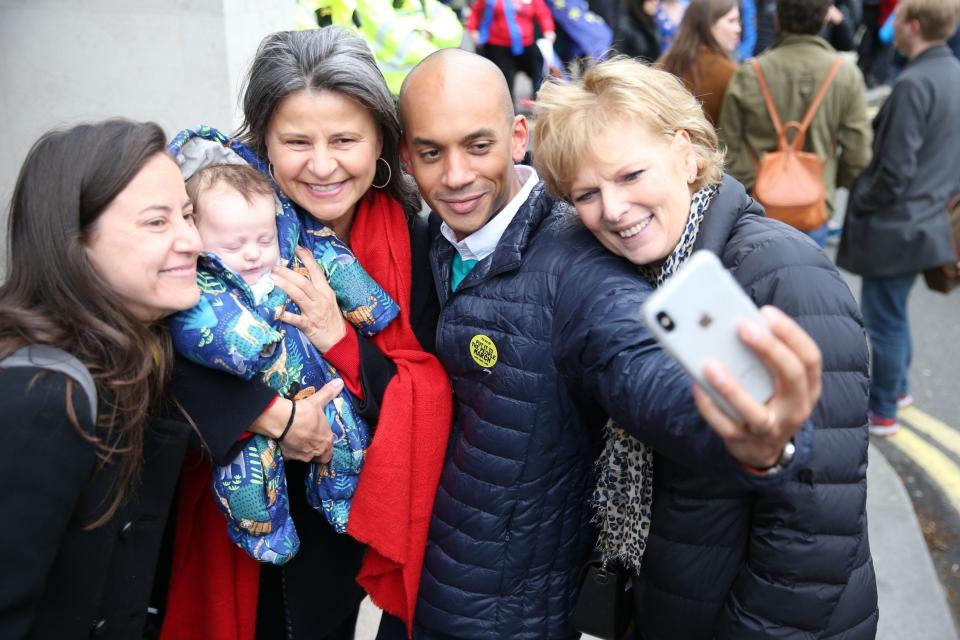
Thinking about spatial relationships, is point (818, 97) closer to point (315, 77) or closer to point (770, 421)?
point (315, 77)

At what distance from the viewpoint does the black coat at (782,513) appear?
165 cm

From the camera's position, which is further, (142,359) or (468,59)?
(468,59)

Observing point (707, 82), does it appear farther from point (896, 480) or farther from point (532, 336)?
point (532, 336)

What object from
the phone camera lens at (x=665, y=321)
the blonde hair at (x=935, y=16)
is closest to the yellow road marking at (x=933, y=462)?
the blonde hair at (x=935, y=16)

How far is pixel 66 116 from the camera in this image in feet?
13.4

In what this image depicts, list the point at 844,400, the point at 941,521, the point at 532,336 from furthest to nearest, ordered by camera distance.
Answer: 1. the point at 941,521
2. the point at 532,336
3. the point at 844,400

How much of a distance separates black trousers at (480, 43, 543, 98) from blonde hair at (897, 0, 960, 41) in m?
4.29

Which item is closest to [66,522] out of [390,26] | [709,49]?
[390,26]

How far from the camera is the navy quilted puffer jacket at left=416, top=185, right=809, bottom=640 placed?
1.85 m

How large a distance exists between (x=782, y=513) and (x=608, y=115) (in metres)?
0.84

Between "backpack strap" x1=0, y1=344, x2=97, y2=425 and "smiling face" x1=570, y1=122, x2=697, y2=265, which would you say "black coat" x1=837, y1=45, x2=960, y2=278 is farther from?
"backpack strap" x1=0, y1=344, x2=97, y2=425

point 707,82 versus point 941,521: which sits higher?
point 707,82

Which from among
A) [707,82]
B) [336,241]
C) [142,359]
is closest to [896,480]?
[707,82]

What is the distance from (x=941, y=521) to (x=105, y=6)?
435 cm
